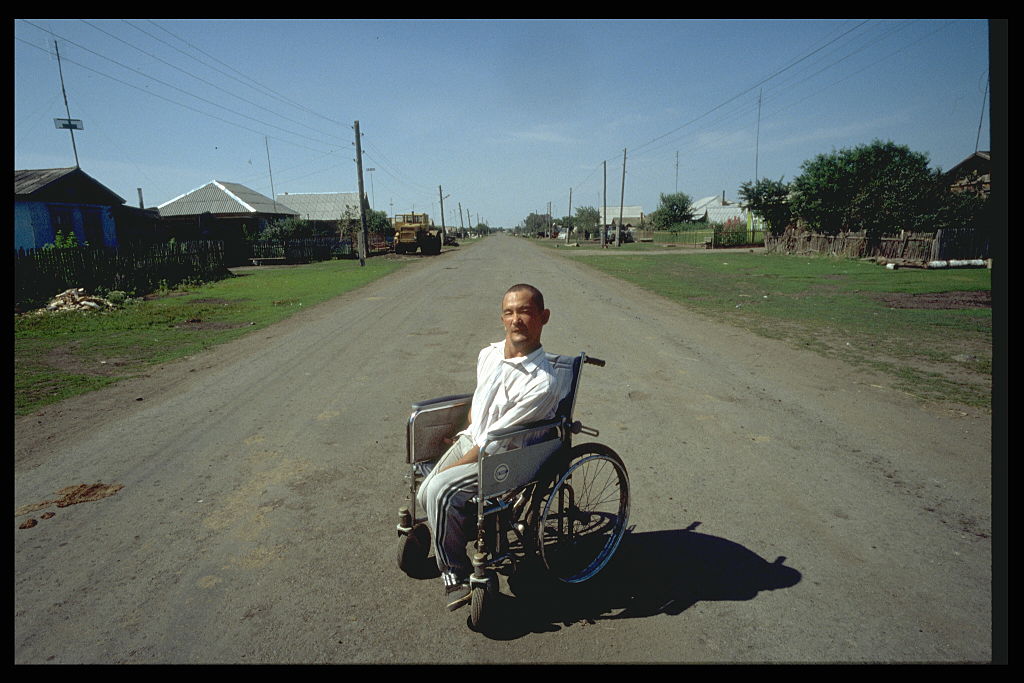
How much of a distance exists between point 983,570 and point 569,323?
719 cm

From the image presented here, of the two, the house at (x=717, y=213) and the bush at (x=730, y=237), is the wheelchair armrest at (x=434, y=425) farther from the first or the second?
the house at (x=717, y=213)

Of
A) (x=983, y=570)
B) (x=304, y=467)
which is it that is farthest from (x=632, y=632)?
(x=304, y=467)

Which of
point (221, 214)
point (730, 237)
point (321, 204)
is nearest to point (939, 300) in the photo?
point (730, 237)

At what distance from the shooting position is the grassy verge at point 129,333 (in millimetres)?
6398

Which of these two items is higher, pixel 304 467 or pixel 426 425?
pixel 426 425

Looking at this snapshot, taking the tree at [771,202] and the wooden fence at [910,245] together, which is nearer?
the wooden fence at [910,245]

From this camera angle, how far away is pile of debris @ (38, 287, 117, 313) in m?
12.1

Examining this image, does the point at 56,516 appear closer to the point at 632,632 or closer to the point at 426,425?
the point at 426,425

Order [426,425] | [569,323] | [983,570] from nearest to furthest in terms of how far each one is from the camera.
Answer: [983,570]
[426,425]
[569,323]

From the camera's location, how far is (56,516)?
3.21m

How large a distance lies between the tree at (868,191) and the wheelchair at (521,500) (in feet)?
105

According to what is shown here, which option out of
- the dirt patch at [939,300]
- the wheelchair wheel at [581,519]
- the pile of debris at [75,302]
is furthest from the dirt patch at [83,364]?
the dirt patch at [939,300]

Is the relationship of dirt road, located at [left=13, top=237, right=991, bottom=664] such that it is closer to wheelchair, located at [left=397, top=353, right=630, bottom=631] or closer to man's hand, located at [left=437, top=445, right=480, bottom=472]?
wheelchair, located at [left=397, top=353, right=630, bottom=631]

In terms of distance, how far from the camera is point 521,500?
8.48ft
